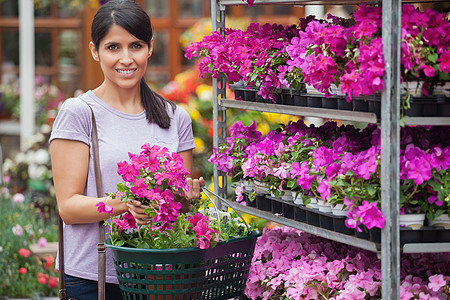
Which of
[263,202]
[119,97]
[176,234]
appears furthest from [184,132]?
[176,234]

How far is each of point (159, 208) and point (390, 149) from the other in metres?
0.74

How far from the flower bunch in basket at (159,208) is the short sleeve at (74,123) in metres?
0.31

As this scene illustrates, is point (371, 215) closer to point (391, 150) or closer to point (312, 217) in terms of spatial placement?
point (391, 150)

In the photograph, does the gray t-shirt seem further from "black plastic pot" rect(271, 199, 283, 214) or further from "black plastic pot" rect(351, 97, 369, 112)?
"black plastic pot" rect(351, 97, 369, 112)

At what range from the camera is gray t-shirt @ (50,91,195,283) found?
2.73 m

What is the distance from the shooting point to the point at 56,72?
8.24 meters

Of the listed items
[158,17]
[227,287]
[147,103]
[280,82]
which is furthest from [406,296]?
[158,17]

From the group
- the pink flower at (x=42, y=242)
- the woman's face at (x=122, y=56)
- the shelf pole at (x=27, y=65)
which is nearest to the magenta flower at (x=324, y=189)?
the woman's face at (x=122, y=56)

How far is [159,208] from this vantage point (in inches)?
95.0

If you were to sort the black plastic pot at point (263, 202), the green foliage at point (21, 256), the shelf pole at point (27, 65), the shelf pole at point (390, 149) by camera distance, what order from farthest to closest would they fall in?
the shelf pole at point (27, 65)
the green foliage at point (21, 256)
the black plastic pot at point (263, 202)
the shelf pole at point (390, 149)

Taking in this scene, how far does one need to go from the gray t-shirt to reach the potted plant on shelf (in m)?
0.23

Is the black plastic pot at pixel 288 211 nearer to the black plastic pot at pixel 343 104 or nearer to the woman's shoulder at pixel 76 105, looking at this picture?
the black plastic pot at pixel 343 104

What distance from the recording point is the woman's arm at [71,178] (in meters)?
2.68

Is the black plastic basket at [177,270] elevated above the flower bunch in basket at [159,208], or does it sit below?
below
